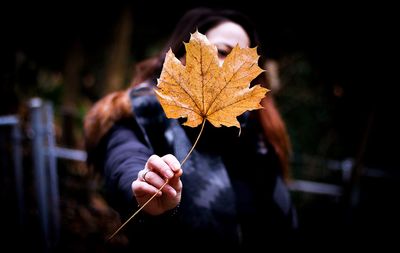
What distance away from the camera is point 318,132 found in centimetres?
412

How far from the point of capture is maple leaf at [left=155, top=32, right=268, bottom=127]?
60cm

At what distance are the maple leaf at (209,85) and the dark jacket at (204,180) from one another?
0.22m

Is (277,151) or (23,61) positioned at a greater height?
(23,61)

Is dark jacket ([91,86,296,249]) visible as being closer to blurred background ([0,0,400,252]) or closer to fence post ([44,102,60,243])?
blurred background ([0,0,400,252])

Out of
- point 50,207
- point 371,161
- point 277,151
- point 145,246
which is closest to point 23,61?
point 50,207

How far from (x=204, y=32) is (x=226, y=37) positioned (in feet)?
0.37

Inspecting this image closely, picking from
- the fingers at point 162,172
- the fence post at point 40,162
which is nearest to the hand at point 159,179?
the fingers at point 162,172

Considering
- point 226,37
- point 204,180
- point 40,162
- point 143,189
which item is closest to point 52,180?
point 40,162

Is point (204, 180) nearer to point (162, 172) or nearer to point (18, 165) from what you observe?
point (162, 172)

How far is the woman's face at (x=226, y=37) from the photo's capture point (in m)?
1.17

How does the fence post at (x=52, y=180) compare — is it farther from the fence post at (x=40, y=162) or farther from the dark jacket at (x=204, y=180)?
the dark jacket at (x=204, y=180)

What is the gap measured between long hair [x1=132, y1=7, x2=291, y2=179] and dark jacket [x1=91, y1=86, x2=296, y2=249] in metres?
0.06

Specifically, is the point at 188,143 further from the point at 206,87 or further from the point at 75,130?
the point at 75,130

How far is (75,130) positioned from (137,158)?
4177 millimetres
